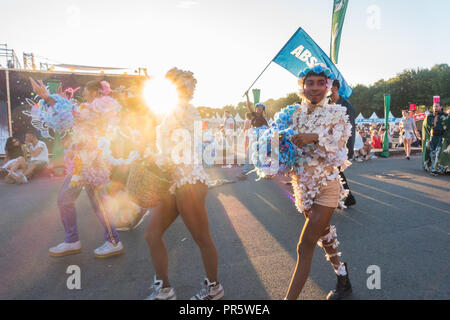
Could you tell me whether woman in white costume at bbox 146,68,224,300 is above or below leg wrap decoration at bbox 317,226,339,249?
above

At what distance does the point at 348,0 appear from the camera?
Answer: 7.82m

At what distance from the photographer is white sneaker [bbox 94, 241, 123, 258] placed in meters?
3.62

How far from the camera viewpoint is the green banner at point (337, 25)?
7.86 meters

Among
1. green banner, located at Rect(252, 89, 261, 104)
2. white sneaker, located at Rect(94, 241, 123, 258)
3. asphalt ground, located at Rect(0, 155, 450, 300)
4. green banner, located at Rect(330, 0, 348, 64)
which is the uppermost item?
green banner, located at Rect(330, 0, 348, 64)

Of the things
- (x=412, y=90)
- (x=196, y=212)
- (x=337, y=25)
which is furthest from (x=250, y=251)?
(x=412, y=90)

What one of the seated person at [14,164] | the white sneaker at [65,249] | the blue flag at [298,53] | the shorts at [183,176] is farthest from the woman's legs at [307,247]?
the seated person at [14,164]

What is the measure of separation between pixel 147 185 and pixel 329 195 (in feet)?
4.76

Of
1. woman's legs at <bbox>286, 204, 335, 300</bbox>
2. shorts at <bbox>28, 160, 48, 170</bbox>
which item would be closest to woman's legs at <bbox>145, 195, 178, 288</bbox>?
woman's legs at <bbox>286, 204, 335, 300</bbox>

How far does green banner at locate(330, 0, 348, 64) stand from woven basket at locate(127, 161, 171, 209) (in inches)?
273

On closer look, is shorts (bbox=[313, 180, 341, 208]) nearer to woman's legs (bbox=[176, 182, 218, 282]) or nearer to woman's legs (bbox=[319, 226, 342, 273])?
woman's legs (bbox=[319, 226, 342, 273])

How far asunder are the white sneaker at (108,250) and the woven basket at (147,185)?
156 centimetres

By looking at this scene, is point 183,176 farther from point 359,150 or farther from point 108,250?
point 359,150
